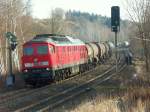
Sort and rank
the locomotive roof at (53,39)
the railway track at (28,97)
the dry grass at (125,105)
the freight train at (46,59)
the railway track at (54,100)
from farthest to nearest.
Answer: the locomotive roof at (53,39)
the freight train at (46,59)
the railway track at (28,97)
the railway track at (54,100)
the dry grass at (125,105)

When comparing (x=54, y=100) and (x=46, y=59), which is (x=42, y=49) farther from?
(x=54, y=100)

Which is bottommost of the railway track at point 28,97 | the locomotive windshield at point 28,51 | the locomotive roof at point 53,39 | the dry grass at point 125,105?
the railway track at point 28,97

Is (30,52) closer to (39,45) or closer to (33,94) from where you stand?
(39,45)

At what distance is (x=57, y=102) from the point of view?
73.8 feet

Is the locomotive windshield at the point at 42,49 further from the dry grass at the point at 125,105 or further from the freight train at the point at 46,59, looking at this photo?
the dry grass at the point at 125,105

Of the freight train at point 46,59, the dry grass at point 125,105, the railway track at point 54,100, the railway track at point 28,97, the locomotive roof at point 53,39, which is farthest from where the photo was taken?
the locomotive roof at point 53,39

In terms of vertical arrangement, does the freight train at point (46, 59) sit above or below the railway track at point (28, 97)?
above

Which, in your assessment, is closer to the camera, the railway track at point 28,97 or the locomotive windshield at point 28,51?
the railway track at point 28,97

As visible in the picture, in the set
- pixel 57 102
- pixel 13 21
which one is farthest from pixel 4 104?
pixel 13 21

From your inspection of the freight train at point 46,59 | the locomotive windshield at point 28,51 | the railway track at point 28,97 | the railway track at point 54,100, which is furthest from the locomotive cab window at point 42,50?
the railway track at point 54,100

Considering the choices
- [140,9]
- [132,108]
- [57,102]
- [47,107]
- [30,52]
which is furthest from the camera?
[140,9]

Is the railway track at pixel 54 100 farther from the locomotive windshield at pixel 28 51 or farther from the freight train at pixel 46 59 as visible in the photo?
the locomotive windshield at pixel 28 51

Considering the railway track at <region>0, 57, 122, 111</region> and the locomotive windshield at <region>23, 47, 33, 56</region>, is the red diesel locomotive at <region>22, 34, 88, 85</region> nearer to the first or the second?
the locomotive windshield at <region>23, 47, 33, 56</region>

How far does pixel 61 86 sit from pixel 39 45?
3.44 metres
